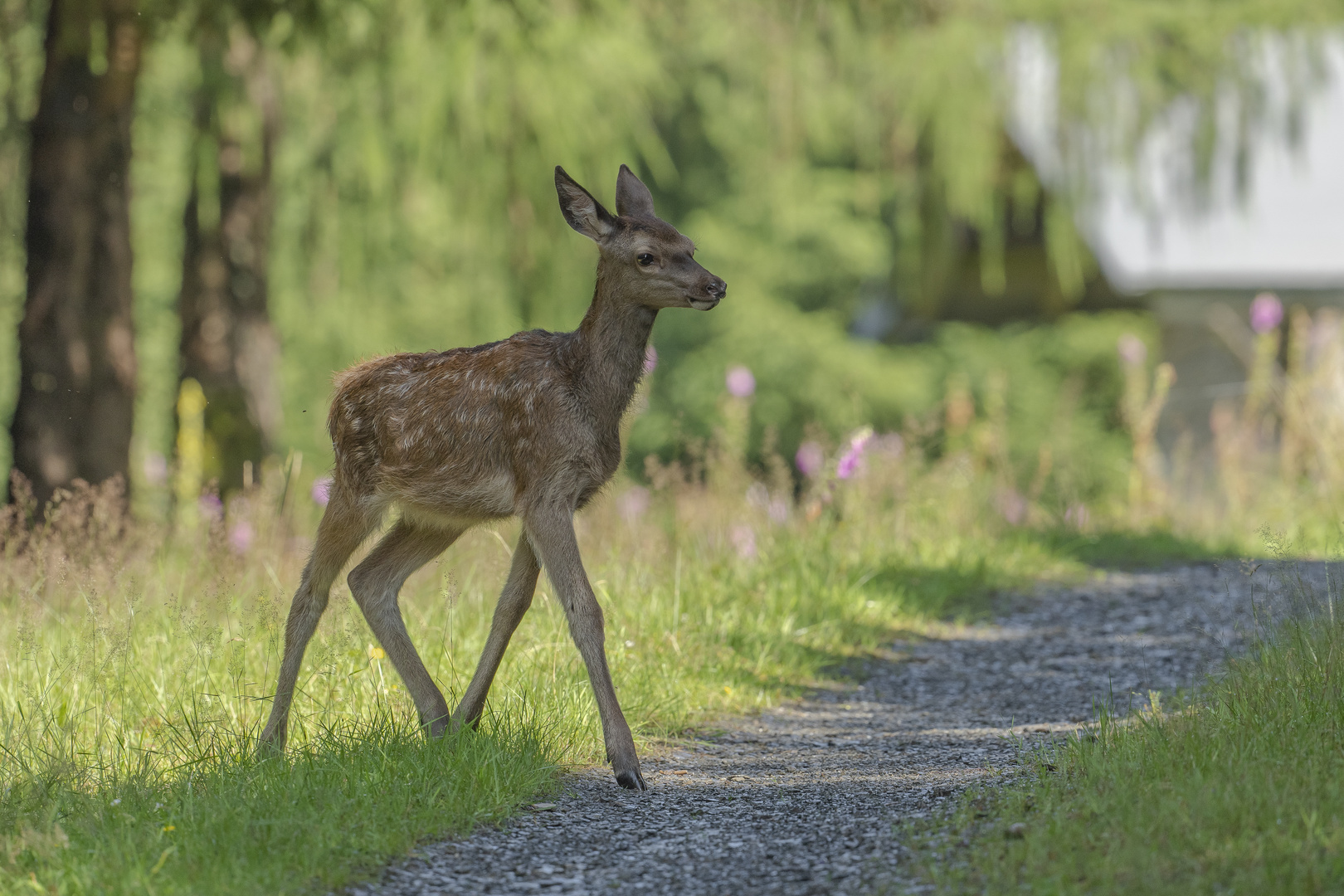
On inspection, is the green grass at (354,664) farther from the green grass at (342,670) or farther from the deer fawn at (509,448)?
the deer fawn at (509,448)

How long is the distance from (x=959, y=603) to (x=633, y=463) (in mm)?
11969

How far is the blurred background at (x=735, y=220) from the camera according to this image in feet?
27.7

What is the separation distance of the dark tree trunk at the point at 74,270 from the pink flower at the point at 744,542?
348 cm

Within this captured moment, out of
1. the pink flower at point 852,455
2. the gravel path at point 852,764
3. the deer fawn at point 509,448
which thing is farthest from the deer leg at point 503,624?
the pink flower at point 852,455

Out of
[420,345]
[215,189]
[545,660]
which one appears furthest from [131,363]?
[420,345]

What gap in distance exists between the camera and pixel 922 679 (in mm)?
6707

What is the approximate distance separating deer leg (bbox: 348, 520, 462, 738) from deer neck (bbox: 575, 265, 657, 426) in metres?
0.75

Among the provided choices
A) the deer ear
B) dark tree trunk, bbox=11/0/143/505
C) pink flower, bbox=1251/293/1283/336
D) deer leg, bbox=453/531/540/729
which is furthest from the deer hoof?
pink flower, bbox=1251/293/1283/336

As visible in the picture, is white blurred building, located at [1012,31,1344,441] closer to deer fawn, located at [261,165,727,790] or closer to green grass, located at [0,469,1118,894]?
green grass, located at [0,469,1118,894]

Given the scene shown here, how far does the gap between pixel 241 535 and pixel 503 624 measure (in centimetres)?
301

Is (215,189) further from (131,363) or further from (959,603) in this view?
(959,603)

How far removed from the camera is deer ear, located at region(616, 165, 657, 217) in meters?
5.31

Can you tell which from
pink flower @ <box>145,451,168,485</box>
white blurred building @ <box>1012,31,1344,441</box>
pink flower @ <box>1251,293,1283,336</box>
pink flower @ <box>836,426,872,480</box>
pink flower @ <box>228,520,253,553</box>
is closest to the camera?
pink flower @ <box>228,520,253,553</box>

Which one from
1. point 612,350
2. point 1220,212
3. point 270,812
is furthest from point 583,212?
point 1220,212
